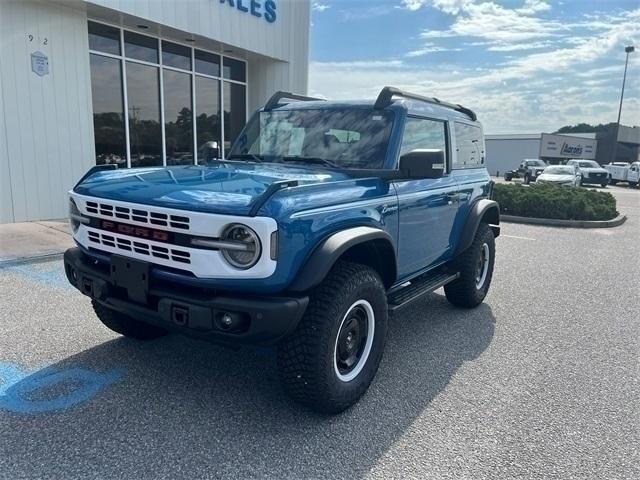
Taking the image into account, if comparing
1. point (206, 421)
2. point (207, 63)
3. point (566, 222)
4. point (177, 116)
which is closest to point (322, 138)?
point (206, 421)

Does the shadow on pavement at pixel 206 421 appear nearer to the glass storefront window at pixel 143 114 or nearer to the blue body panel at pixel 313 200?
the blue body panel at pixel 313 200

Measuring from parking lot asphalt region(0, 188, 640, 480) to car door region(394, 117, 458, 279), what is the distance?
76 cm

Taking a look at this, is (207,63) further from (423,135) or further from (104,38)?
(423,135)

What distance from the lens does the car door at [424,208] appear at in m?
3.70

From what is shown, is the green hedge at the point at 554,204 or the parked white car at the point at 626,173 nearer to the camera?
the green hedge at the point at 554,204

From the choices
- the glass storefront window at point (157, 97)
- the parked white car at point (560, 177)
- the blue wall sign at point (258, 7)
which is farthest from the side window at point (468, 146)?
the parked white car at point (560, 177)

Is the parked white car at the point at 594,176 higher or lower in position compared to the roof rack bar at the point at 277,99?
lower

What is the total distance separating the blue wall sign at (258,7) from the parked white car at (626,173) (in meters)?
28.1

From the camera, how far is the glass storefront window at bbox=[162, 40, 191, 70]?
11.2 metres

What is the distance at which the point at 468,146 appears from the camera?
5094 millimetres

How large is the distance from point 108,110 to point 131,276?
8385 millimetres

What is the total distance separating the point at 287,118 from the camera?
14.0 feet

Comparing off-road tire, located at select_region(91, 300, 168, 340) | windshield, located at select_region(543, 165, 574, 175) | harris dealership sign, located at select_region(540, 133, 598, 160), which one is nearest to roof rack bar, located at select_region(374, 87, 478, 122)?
off-road tire, located at select_region(91, 300, 168, 340)

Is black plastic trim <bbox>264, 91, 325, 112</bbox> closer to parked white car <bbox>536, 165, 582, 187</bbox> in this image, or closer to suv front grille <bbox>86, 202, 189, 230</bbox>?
suv front grille <bbox>86, 202, 189, 230</bbox>
